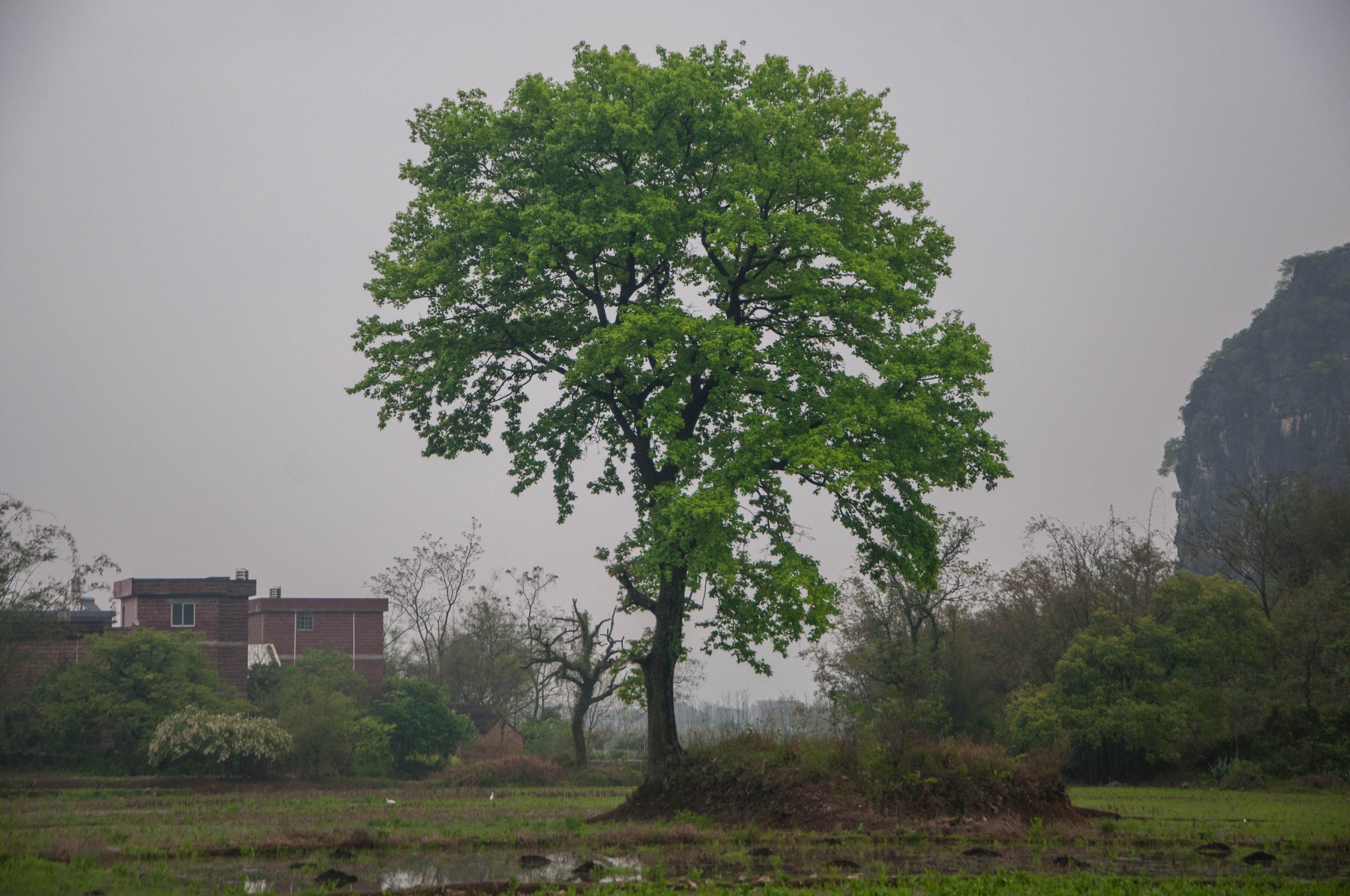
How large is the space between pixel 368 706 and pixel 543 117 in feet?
110

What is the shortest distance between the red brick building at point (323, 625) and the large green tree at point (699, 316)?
43.3 meters

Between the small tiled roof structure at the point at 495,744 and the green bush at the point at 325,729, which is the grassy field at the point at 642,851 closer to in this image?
the green bush at the point at 325,729

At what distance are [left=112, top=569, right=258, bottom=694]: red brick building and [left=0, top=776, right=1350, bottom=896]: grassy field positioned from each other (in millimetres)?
27550

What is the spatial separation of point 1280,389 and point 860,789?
13341cm

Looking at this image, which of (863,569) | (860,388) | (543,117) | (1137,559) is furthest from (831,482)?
(1137,559)

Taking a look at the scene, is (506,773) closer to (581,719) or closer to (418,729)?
(581,719)

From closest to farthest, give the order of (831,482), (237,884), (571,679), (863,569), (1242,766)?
(237,884), (831,482), (863,569), (1242,766), (571,679)

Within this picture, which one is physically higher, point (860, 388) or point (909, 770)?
point (860, 388)

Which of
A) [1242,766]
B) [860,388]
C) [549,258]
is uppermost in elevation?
[549,258]

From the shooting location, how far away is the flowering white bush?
1407 inches

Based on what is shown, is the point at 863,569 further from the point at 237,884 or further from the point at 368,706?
the point at 368,706

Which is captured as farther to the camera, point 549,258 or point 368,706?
point 368,706

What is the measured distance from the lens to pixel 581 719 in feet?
136

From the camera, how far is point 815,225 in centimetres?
2022
